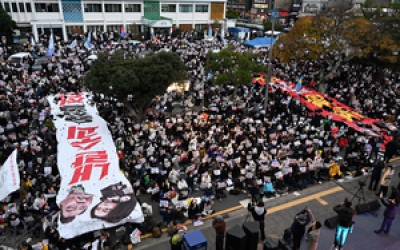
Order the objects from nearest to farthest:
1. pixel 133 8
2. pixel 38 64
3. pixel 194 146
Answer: pixel 194 146 < pixel 38 64 < pixel 133 8

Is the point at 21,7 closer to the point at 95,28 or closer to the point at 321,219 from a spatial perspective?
the point at 95,28

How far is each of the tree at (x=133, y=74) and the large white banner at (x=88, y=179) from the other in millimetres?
1925

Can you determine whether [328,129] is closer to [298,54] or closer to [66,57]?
[298,54]

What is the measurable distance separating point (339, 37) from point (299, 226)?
18.0 metres

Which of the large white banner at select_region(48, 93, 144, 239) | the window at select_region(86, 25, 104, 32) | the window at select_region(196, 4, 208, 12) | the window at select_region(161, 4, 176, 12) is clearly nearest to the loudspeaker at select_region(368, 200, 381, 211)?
the large white banner at select_region(48, 93, 144, 239)

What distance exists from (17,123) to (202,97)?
10488 mm

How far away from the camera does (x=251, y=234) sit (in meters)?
8.23

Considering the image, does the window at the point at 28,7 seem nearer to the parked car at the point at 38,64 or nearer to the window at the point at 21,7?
the window at the point at 21,7

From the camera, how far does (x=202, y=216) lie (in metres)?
10.8

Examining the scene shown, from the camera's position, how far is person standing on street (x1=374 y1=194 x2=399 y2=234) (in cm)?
900

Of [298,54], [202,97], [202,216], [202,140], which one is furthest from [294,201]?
[298,54]

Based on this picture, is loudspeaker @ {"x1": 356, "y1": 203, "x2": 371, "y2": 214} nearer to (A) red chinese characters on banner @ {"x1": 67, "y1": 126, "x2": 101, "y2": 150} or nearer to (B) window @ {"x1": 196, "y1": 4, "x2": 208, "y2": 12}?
(A) red chinese characters on banner @ {"x1": 67, "y1": 126, "x2": 101, "y2": 150}

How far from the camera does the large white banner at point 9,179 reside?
33.6 ft

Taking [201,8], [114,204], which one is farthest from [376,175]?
[201,8]
